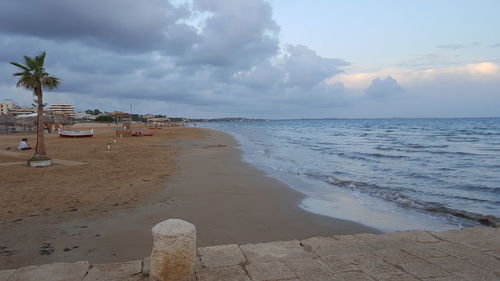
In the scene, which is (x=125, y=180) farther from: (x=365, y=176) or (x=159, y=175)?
(x=365, y=176)

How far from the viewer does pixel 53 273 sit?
13.3 feet

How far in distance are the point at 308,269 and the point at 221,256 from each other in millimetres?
1197

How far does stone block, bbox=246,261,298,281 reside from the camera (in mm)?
3938

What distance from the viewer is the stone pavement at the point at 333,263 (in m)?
3.95

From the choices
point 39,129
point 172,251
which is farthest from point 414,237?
point 39,129

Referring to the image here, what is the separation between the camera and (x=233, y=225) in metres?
6.64

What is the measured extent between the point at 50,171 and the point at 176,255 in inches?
454

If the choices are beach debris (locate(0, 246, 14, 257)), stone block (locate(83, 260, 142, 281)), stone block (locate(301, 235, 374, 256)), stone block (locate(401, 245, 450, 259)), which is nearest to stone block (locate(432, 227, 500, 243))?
stone block (locate(401, 245, 450, 259))

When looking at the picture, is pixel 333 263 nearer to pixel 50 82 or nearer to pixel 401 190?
pixel 401 190

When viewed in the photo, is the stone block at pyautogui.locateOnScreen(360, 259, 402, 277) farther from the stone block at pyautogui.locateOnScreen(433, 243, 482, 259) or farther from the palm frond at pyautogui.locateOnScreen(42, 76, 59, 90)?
the palm frond at pyautogui.locateOnScreen(42, 76, 59, 90)

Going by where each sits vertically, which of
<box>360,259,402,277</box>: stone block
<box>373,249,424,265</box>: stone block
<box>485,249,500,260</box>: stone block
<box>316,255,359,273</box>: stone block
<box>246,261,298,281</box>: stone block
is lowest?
<box>246,261,298,281</box>: stone block

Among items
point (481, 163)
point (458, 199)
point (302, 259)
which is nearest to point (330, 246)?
point (302, 259)

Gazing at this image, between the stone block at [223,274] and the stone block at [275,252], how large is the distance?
0.35 metres

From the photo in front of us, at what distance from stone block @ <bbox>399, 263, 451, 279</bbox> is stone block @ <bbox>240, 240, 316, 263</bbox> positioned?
1194 mm
